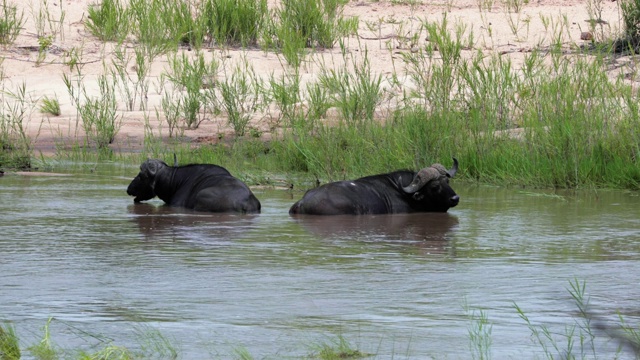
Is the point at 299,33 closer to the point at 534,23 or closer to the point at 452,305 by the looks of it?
the point at 534,23

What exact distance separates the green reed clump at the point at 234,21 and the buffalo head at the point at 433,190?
34.3ft

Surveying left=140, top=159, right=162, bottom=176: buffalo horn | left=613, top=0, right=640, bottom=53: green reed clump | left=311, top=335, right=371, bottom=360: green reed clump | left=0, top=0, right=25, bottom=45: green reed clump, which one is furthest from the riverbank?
left=311, top=335, right=371, bottom=360: green reed clump

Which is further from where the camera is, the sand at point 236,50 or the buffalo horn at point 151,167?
the sand at point 236,50

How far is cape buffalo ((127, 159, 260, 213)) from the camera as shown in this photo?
1005 centimetres

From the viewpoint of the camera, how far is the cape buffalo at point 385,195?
990 centimetres

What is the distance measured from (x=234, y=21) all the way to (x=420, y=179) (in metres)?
10.9

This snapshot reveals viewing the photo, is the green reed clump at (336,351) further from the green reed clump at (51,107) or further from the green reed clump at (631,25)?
the green reed clump at (631,25)

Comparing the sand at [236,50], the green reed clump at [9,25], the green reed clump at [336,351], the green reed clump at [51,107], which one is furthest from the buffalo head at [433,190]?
the green reed clump at [9,25]

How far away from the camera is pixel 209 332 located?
5152mm

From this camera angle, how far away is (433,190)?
1036 centimetres

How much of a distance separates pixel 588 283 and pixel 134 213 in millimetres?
4903

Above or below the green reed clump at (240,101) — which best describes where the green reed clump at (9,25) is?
above

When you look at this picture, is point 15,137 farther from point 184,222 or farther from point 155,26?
point 184,222

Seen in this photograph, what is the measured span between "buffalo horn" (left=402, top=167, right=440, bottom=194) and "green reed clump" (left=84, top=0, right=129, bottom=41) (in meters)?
11.1
